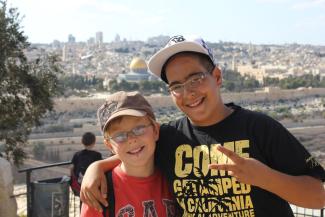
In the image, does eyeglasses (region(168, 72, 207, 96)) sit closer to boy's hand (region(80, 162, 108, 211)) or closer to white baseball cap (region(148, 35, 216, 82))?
white baseball cap (region(148, 35, 216, 82))

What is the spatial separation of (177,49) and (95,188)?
1.84ft

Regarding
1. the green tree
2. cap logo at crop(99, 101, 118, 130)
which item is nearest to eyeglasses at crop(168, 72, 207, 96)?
cap logo at crop(99, 101, 118, 130)

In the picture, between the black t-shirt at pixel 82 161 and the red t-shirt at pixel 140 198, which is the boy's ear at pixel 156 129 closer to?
the red t-shirt at pixel 140 198

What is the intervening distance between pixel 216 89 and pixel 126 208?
1.69 feet

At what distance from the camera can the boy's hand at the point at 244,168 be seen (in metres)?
1.56

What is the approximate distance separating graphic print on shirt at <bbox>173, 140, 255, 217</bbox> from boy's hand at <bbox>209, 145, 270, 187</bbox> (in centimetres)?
10

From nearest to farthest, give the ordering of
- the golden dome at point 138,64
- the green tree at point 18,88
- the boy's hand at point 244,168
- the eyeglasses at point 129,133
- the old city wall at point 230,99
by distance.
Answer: the boy's hand at point 244,168
the eyeglasses at point 129,133
the green tree at point 18,88
the old city wall at point 230,99
the golden dome at point 138,64

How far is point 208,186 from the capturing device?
5.63ft

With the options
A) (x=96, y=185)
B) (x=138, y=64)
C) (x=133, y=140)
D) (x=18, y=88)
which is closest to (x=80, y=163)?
(x=96, y=185)

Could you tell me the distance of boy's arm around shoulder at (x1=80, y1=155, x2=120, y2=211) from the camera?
5.88 feet

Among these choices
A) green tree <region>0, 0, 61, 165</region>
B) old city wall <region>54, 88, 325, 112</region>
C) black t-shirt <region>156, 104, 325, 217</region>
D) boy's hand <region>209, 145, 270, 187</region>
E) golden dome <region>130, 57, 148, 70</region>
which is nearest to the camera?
boy's hand <region>209, 145, 270, 187</region>

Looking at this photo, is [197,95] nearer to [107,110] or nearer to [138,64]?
[107,110]

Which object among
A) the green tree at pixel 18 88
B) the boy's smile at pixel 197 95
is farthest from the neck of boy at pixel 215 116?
the green tree at pixel 18 88

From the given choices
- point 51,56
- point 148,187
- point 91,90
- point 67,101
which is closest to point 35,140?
point 67,101
